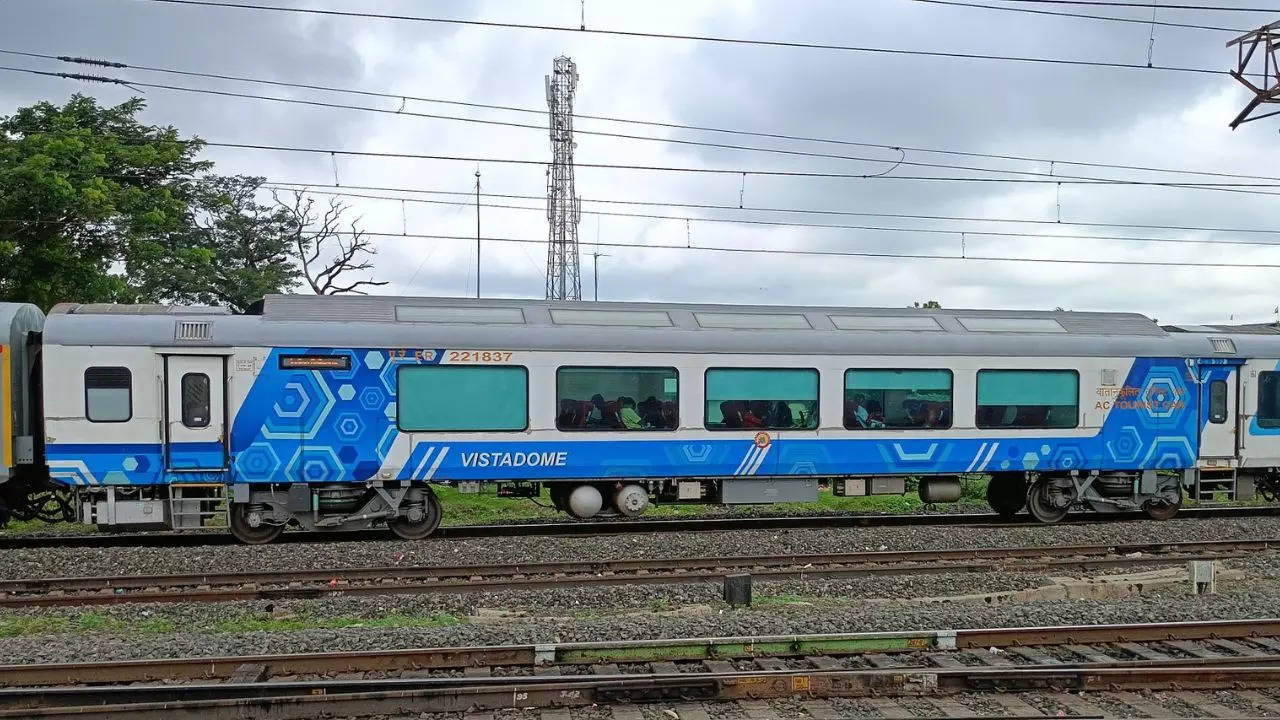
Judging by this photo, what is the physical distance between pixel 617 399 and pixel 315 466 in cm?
398

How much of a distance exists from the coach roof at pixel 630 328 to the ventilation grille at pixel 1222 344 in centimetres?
6

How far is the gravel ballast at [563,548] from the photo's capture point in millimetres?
11703

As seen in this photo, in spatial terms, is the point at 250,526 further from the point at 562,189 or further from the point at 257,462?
the point at 562,189

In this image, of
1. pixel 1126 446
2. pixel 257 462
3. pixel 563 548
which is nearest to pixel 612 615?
pixel 563 548

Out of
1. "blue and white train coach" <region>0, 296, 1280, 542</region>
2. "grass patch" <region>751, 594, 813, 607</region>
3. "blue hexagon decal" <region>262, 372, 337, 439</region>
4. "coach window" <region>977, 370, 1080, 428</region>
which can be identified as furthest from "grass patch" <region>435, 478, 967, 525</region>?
"grass patch" <region>751, 594, 813, 607</region>

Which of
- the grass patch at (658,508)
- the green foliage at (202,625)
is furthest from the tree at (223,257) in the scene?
the green foliage at (202,625)

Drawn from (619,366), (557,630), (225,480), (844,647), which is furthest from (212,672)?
(619,366)

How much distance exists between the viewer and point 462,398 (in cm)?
1347

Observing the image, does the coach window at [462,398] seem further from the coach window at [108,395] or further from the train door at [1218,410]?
the train door at [1218,410]

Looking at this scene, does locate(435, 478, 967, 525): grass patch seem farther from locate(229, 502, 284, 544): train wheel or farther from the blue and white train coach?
locate(229, 502, 284, 544): train wheel

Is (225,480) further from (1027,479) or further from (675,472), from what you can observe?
(1027,479)

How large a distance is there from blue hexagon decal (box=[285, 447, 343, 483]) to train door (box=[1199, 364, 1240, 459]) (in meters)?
12.7

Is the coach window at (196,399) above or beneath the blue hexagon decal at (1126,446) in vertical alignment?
above

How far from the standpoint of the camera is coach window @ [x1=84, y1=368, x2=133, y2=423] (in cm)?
1243
